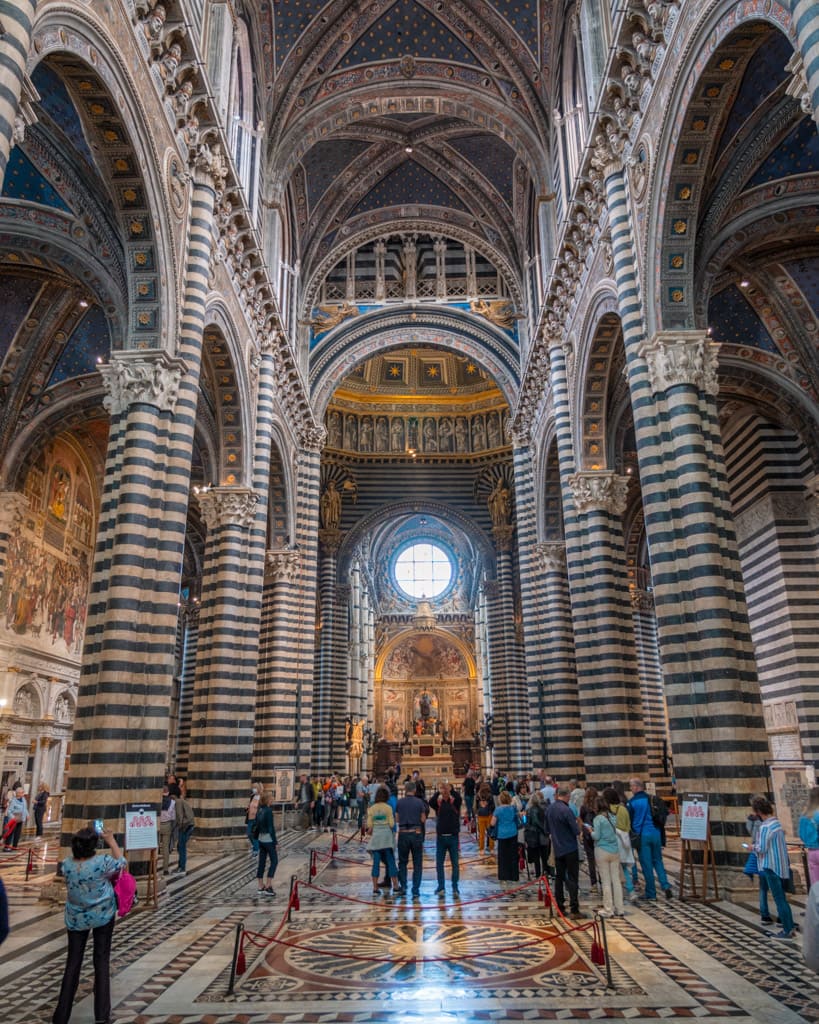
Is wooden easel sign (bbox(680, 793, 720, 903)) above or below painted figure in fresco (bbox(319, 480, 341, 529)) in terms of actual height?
below

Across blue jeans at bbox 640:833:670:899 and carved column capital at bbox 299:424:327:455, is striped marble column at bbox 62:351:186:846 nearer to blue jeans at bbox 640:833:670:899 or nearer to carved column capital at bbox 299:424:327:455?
blue jeans at bbox 640:833:670:899

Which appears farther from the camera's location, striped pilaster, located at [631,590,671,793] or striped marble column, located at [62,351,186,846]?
striped pilaster, located at [631,590,671,793]

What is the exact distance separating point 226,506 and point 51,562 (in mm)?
9335

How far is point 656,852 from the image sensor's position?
1014cm

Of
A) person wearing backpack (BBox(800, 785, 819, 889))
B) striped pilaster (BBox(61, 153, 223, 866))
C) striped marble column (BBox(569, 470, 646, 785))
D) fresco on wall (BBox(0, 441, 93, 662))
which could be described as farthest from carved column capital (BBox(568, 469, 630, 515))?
fresco on wall (BBox(0, 441, 93, 662))

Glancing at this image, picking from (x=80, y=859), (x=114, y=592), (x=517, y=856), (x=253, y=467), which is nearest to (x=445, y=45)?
(x=253, y=467)

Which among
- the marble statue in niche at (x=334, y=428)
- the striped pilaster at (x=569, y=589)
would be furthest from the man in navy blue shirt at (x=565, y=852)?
the marble statue in niche at (x=334, y=428)

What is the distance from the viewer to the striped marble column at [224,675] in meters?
16.0

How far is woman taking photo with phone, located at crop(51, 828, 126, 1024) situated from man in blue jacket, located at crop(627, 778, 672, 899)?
6523 millimetres

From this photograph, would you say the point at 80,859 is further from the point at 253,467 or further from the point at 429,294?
the point at 429,294

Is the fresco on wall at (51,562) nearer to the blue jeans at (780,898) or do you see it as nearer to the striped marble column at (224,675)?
the striped marble column at (224,675)

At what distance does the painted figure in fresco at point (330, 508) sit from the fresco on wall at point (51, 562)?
13.6 metres

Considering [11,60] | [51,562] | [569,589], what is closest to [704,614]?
[569,589]

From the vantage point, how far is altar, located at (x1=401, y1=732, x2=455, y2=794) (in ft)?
146
